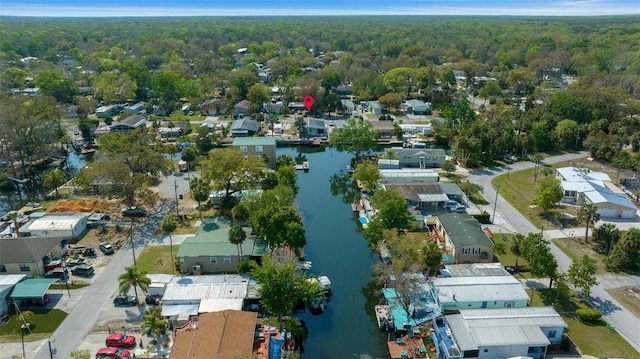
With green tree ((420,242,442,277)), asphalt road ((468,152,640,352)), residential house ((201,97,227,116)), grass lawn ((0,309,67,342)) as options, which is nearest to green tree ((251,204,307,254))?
green tree ((420,242,442,277))

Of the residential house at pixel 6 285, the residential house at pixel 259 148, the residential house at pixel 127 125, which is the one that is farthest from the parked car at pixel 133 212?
the residential house at pixel 127 125

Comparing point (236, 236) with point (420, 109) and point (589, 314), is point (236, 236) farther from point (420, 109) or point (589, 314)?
point (420, 109)

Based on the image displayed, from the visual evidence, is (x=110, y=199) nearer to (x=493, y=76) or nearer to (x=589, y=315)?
(x=589, y=315)

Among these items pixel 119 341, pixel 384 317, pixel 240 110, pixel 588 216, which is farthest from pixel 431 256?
pixel 240 110

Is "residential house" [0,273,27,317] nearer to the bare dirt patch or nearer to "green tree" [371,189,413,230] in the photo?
the bare dirt patch

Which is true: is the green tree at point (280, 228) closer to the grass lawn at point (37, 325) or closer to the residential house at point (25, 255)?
Answer: the grass lawn at point (37, 325)

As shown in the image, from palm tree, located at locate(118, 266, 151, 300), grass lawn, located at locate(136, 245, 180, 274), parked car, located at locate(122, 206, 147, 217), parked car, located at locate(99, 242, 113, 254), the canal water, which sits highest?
palm tree, located at locate(118, 266, 151, 300)
